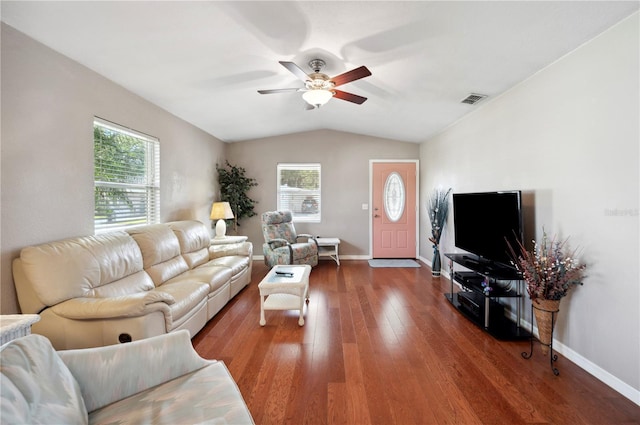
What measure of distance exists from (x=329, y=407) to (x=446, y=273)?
3.50 metres

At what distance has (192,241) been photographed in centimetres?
363

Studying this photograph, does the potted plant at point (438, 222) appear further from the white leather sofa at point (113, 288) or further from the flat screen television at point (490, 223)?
the white leather sofa at point (113, 288)

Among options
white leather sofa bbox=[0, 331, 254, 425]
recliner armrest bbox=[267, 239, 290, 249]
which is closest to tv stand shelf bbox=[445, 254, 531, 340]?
white leather sofa bbox=[0, 331, 254, 425]

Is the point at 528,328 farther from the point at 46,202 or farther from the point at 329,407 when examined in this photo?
the point at 46,202

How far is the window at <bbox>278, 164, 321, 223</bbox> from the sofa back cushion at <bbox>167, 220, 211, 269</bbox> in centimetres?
218

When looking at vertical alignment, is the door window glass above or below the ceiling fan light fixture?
below

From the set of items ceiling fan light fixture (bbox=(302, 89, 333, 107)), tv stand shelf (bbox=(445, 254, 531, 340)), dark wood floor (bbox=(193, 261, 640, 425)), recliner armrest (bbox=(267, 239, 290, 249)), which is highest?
ceiling fan light fixture (bbox=(302, 89, 333, 107))

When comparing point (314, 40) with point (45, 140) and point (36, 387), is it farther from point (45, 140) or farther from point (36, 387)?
point (36, 387)

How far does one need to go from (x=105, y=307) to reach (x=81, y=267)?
465mm

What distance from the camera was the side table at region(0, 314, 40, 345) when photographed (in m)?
1.43

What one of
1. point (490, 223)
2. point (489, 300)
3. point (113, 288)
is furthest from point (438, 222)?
point (113, 288)

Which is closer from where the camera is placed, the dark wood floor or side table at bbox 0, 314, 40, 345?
side table at bbox 0, 314, 40, 345

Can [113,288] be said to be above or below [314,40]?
below

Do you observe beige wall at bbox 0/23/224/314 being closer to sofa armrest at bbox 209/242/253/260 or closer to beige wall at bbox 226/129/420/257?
sofa armrest at bbox 209/242/253/260
